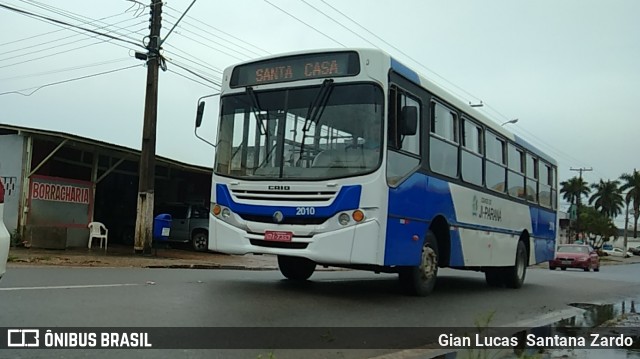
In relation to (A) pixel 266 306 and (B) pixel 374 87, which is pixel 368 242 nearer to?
(A) pixel 266 306

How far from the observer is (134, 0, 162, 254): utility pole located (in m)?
18.2

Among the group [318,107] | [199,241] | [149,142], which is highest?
[149,142]

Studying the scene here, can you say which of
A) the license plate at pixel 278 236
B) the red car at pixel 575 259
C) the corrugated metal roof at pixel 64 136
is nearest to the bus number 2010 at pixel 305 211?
the license plate at pixel 278 236

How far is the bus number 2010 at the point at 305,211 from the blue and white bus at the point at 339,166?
0.05 ft

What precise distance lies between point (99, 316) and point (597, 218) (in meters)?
88.1

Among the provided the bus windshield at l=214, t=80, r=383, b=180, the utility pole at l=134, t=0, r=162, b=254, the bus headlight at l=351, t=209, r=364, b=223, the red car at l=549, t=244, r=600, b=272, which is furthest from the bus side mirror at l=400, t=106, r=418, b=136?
the red car at l=549, t=244, r=600, b=272

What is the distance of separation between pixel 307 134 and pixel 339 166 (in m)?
0.67

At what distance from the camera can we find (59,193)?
19750 mm

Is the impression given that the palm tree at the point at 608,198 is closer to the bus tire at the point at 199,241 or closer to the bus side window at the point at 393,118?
the bus tire at the point at 199,241

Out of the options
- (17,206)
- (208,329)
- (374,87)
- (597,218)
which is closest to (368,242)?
(374,87)

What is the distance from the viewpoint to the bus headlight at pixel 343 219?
8.36m

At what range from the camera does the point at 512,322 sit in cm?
871

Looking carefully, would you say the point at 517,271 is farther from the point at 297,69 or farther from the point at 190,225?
the point at 190,225

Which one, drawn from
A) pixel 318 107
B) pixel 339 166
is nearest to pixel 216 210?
pixel 339 166
